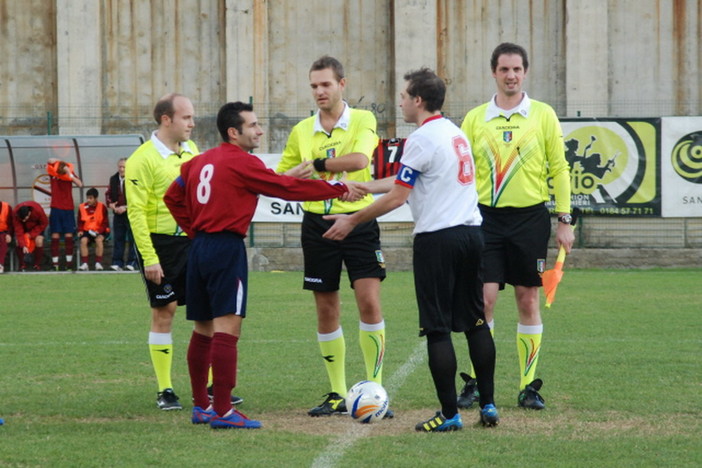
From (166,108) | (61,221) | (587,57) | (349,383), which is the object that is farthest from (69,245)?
(166,108)

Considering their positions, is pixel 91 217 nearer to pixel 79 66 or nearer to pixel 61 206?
pixel 61 206

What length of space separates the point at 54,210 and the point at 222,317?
15956mm

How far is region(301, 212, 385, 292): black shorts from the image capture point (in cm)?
779

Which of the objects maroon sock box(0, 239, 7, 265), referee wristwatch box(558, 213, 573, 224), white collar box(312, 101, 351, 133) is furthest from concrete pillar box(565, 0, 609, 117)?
white collar box(312, 101, 351, 133)

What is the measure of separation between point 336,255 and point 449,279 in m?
1.22

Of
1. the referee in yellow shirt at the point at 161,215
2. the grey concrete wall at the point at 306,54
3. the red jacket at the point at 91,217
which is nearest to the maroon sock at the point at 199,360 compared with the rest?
the referee in yellow shirt at the point at 161,215

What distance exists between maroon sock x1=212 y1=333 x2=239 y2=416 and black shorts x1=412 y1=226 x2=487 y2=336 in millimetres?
1195

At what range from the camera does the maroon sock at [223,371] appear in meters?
6.93

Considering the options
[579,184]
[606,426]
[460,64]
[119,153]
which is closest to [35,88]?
[119,153]

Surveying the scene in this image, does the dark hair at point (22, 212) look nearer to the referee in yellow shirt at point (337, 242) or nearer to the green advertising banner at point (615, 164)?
the green advertising banner at point (615, 164)

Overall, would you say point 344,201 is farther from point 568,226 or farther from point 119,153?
point 119,153

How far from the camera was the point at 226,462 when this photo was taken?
19.4 feet

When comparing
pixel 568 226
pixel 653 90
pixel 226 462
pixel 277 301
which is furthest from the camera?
pixel 653 90

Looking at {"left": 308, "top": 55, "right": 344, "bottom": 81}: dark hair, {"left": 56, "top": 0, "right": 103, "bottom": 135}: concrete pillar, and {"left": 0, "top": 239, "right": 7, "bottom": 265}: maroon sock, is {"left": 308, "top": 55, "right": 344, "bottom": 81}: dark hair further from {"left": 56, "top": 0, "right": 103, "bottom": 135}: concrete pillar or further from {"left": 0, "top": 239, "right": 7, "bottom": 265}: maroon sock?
{"left": 56, "top": 0, "right": 103, "bottom": 135}: concrete pillar
